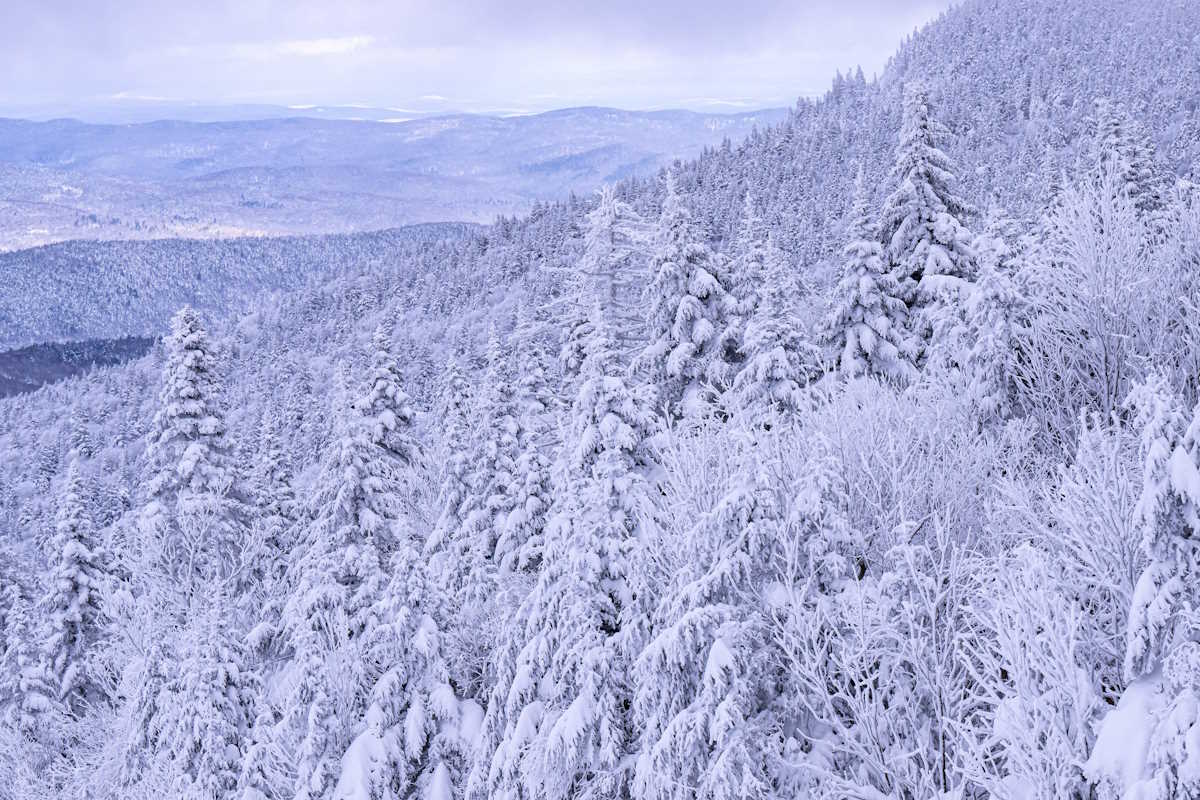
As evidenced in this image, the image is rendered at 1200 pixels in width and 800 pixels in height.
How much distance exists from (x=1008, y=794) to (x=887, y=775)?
7.65ft

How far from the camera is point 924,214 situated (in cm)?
2227

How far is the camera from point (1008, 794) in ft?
25.5

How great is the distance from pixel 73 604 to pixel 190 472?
18.6 ft

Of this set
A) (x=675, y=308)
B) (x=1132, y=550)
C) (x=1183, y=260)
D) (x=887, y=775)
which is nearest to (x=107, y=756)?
(x=675, y=308)

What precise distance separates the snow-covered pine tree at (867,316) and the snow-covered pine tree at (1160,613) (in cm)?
1498

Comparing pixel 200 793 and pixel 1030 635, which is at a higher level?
pixel 1030 635

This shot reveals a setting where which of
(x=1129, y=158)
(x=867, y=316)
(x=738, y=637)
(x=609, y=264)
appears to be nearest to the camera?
(x=738, y=637)

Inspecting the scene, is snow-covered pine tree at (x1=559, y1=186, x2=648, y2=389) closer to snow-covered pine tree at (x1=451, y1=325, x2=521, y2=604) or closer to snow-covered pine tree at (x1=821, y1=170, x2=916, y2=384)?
snow-covered pine tree at (x1=451, y1=325, x2=521, y2=604)

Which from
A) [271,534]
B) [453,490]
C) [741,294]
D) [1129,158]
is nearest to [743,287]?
[741,294]

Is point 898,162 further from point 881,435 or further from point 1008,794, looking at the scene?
point 1008,794

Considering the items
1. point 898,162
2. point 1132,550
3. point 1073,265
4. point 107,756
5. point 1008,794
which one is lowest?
point 107,756

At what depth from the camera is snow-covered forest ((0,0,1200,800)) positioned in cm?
898

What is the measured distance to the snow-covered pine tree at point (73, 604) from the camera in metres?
25.7

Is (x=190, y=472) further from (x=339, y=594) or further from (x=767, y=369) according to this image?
(x=767, y=369)
